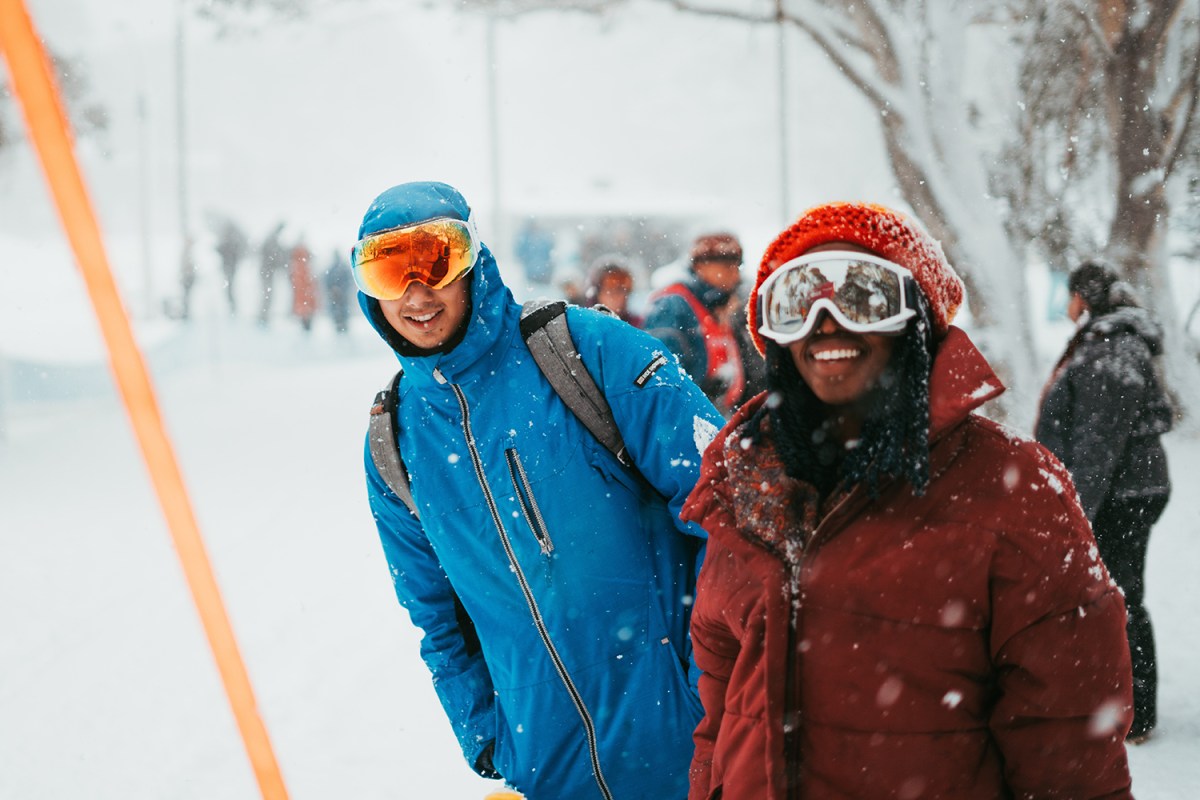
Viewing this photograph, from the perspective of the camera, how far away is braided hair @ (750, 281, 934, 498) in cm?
126

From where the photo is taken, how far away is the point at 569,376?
1994mm

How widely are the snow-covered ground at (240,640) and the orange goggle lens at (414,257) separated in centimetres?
246

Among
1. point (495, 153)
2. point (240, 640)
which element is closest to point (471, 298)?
point (240, 640)

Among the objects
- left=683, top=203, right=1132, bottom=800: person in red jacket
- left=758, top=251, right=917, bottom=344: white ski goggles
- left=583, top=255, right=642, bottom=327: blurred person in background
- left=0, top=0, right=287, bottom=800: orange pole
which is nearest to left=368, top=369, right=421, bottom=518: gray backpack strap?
left=0, top=0, right=287, bottom=800: orange pole

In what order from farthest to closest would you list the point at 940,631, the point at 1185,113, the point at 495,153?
the point at 495,153
the point at 1185,113
the point at 940,631

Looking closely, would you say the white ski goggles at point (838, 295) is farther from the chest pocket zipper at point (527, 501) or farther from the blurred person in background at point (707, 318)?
the blurred person in background at point (707, 318)

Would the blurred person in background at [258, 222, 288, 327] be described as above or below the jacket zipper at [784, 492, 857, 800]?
below

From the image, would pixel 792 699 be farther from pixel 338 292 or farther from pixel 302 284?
pixel 338 292

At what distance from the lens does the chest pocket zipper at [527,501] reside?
1.93 m

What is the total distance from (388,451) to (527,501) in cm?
34

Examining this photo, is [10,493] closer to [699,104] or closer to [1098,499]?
[1098,499]

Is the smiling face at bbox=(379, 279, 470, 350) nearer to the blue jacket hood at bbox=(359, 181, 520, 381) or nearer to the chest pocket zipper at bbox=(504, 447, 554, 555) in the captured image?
the blue jacket hood at bbox=(359, 181, 520, 381)

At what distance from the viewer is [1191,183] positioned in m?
7.84

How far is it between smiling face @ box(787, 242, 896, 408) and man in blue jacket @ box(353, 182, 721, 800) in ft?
1.84
